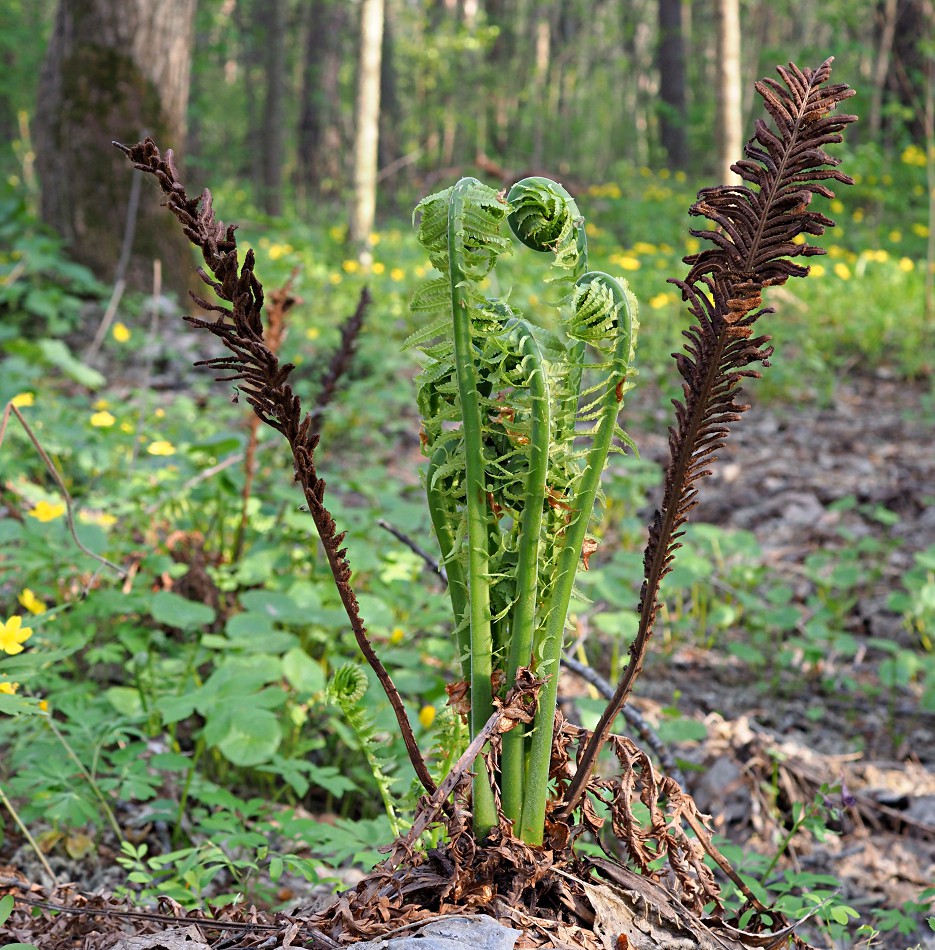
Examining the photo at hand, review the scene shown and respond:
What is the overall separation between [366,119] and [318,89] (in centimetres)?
1113

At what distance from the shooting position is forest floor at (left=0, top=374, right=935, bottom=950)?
1.99m

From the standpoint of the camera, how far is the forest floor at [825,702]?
1.99m

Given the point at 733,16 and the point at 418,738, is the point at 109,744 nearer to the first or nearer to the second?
the point at 418,738

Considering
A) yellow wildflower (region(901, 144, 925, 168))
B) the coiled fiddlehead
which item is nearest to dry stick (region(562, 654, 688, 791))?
the coiled fiddlehead

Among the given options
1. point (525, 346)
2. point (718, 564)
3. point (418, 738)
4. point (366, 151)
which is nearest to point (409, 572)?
point (418, 738)

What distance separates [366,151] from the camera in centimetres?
771

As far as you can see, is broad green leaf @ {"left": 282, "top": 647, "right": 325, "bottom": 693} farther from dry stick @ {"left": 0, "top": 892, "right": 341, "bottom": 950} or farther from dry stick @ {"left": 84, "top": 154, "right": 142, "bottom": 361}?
dry stick @ {"left": 84, "top": 154, "right": 142, "bottom": 361}

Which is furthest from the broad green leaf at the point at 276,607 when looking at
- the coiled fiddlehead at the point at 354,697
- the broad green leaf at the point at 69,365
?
the broad green leaf at the point at 69,365

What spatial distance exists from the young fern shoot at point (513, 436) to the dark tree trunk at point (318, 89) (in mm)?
15642

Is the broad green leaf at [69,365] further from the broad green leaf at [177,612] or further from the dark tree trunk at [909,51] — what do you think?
the dark tree trunk at [909,51]

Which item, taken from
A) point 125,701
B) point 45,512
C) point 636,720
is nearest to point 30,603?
point 45,512

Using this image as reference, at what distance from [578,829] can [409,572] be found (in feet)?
5.23

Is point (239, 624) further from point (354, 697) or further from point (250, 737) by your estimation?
point (354, 697)

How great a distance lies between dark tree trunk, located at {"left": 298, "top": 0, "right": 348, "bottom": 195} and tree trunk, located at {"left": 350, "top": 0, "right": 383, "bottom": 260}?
830 cm
